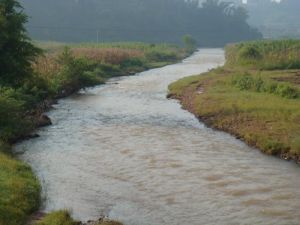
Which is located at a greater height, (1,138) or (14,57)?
(14,57)

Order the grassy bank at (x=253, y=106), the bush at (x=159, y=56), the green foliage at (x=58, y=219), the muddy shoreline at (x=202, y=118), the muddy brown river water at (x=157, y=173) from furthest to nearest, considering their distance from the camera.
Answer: the bush at (x=159, y=56) → the grassy bank at (x=253, y=106) → the muddy shoreline at (x=202, y=118) → the muddy brown river water at (x=157, y=173) → the green foliage at (x=58, y=219)

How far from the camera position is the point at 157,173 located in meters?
18.7

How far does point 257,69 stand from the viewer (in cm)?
4991

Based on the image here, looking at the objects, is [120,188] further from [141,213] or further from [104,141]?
[104,141]

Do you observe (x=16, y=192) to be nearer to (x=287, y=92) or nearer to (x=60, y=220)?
(x=60, y=220)

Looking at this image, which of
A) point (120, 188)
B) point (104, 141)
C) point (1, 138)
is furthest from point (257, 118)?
point (1, 138)

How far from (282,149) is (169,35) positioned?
142m

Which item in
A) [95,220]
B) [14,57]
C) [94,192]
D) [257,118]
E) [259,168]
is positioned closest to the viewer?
[95,220]

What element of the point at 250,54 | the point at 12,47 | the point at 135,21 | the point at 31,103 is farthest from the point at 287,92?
the point at 135,21

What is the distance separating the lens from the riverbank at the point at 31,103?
14872 millimetres

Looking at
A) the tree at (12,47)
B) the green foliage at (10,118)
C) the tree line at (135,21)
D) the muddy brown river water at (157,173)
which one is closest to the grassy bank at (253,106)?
the muddy brown river water at (157,173)

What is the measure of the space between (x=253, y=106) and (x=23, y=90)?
13809mm

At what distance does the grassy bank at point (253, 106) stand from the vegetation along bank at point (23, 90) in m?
9.23

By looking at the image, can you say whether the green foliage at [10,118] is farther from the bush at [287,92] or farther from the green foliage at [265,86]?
the green foliage at [265,86]
